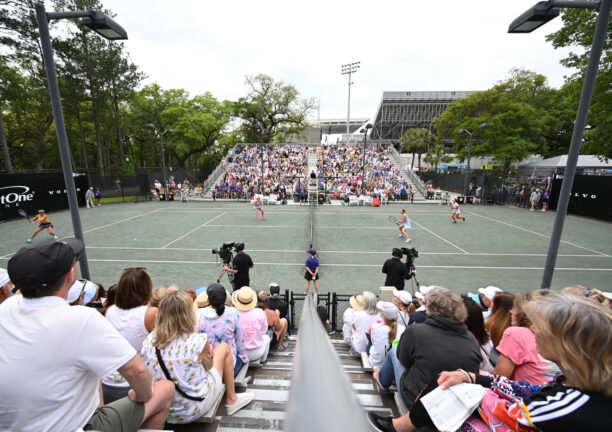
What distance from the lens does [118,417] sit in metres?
2.22

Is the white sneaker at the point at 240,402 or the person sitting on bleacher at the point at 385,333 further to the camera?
the person sitting on bleacher at the point at 385,333

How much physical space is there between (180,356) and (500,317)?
4.01m

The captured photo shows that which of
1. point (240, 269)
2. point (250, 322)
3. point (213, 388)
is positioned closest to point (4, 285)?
point (213, 388)

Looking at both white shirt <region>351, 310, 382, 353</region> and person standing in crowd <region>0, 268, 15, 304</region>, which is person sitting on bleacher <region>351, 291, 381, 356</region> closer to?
white shirt <region>351, 310, 382, 353</region>

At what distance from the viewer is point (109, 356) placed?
72.3 inches

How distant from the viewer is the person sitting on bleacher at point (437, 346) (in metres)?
2.63

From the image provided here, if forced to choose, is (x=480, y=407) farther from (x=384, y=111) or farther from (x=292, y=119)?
(x=384, y=111)

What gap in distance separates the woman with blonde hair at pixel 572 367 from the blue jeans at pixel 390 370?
1387 mm

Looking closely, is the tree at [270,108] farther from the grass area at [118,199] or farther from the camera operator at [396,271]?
the camera operator at [396,271]

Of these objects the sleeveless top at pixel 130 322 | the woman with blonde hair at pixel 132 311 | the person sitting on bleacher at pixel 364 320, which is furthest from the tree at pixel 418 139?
the sleeveless top at pixel 130 322

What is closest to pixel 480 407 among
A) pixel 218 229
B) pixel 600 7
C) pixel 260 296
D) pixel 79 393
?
pixel 79 393

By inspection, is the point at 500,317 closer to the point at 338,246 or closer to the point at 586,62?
the point at 338,246

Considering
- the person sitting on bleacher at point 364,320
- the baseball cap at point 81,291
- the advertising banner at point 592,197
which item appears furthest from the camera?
the advertising banner at point 592,197

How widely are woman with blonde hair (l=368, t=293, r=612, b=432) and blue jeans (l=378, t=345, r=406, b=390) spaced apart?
139 cm
